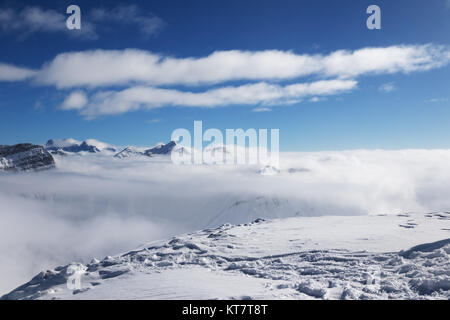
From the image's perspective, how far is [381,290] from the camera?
15.3 metres

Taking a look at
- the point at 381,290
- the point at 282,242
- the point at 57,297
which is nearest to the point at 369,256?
the point at 381,290

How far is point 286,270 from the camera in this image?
2034 centimetres

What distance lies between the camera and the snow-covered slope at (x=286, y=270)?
15.2 meters

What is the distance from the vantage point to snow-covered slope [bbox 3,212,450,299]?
15164 mm
